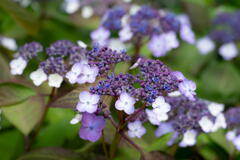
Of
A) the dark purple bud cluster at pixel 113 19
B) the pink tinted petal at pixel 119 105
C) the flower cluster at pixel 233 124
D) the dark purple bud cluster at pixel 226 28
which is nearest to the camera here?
the pink tinted petal at pixel 119 105

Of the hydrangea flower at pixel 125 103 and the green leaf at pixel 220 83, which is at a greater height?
the green leaf at pixel 220 83

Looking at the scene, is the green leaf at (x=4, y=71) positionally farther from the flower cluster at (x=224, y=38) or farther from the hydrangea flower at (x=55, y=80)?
the flower cluster at (x=224, y=38)

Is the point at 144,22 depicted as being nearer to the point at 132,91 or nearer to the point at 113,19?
the point at 113,19

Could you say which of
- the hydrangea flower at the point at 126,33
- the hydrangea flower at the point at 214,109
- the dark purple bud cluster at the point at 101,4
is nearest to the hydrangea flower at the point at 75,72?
the hydrangea flower at the point at 214,109

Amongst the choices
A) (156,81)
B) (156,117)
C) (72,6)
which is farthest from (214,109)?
(72,6)

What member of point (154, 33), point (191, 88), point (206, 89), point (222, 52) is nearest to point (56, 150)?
point (191, 88)

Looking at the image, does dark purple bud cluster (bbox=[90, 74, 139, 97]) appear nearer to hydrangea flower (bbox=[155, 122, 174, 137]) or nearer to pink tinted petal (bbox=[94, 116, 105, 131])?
pink tinted petal (bbox=[94, 116, 105, 131])
